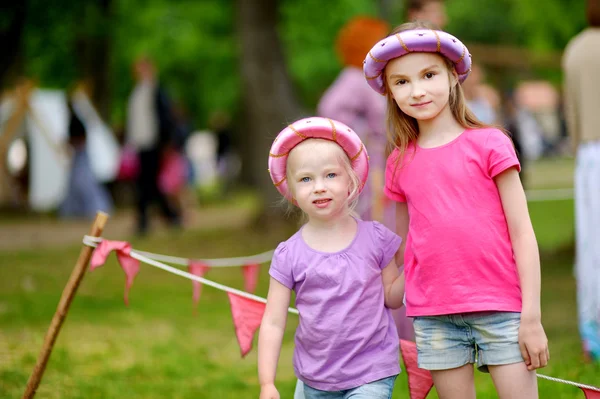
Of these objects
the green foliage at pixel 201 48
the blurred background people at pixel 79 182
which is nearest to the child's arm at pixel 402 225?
the blurred background people at pixel 79 182

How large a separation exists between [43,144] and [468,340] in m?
18.0

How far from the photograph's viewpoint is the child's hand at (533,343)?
10.6 ft

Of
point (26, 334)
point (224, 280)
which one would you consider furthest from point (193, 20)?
point (26, 334)

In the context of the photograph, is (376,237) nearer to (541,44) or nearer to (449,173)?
(449,173)

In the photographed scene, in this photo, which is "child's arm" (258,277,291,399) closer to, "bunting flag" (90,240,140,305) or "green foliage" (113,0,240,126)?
"bunting flag" (90,240,140,305)

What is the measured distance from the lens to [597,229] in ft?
18.4

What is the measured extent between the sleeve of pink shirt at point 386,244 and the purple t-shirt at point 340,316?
42mm

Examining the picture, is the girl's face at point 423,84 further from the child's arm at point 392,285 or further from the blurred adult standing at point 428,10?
the blurred adult standing at point 428,10

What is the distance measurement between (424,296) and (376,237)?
32 cm

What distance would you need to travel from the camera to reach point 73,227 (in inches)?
646

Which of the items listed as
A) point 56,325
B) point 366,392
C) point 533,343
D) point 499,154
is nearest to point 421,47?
point 499,154

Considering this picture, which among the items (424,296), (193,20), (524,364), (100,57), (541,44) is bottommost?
(524,364)

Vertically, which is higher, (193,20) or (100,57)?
(193,20)

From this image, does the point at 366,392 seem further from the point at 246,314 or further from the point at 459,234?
the point at 246,314
